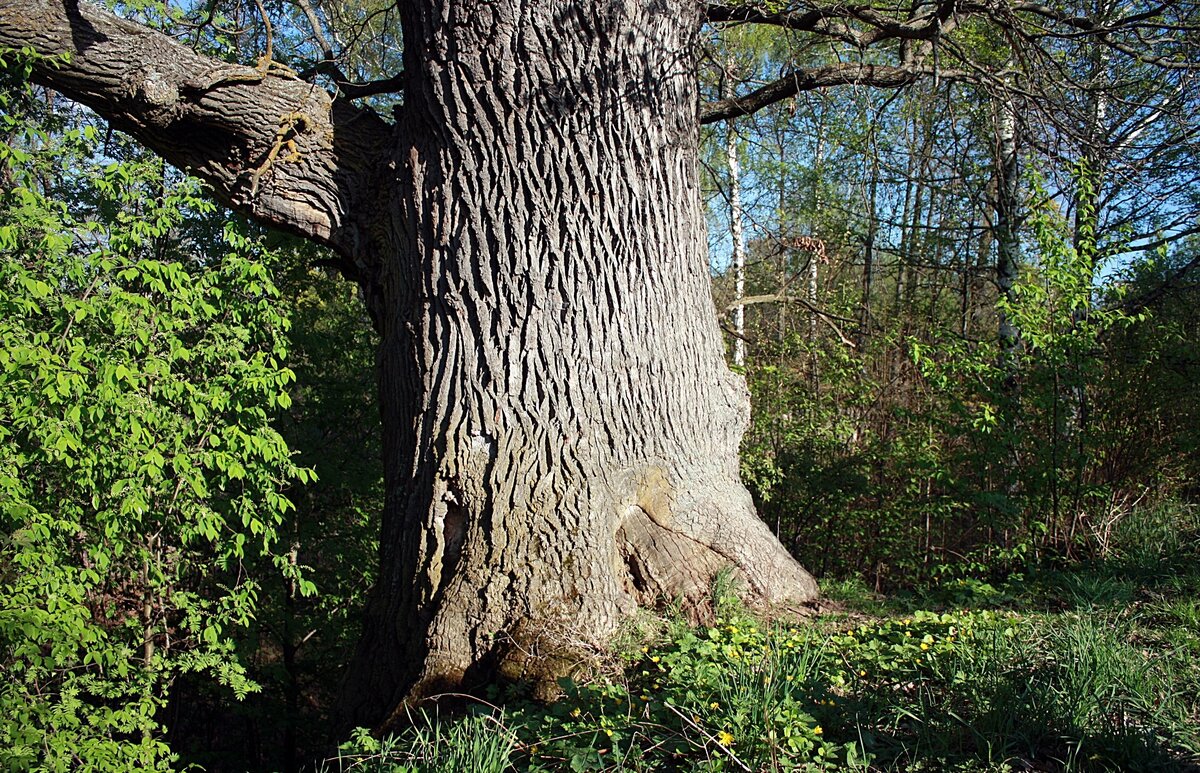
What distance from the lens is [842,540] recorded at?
8656 mm

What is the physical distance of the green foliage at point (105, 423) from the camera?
12.1ft

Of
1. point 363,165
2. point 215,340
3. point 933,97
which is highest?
point 933,97

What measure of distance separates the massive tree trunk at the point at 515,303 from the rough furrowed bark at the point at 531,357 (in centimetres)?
1

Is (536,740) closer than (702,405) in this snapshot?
Yes

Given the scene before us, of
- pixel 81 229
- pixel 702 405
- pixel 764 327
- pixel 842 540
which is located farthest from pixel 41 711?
pixel 764 327

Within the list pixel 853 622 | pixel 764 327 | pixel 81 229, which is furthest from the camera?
pixel 764 327

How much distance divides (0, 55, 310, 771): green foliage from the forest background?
0.9 inches

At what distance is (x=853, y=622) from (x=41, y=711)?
13.9 ft

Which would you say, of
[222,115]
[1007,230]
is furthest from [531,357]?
[1007,230]

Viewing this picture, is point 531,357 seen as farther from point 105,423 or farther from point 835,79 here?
point 835,79

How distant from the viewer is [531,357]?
367 centimetres

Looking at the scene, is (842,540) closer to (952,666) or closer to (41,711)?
(952,666)

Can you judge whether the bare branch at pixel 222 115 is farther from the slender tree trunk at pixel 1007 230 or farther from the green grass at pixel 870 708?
the slender tree trunk at pixel 1007 230

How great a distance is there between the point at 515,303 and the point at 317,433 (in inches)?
140
